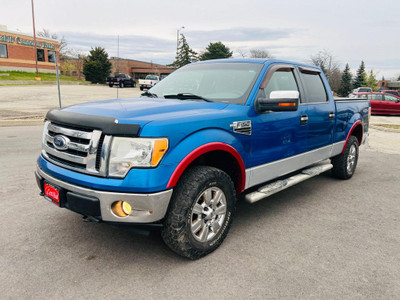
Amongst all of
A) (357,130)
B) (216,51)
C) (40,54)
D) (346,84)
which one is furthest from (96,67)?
(357,130)

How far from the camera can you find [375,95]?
20.8 m

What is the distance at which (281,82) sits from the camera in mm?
4086

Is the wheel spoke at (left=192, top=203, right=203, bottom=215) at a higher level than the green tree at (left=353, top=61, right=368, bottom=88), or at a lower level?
lower

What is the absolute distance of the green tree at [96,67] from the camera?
4841 cm

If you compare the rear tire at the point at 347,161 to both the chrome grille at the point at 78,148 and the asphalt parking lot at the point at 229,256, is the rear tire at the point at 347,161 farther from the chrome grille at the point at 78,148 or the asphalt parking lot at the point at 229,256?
the chrome grille at the point at 78,148

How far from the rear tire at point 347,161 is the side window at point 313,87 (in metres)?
1.22

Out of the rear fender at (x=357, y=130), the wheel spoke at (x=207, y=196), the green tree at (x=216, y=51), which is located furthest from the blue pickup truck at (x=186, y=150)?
the green tree at (x=216, y=51)

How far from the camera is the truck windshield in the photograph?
3.61 meters

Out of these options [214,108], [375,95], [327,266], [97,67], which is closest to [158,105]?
[214,108]

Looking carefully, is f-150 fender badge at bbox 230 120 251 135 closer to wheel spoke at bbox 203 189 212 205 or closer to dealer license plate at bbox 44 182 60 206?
wheel spoke at bbox 203 189 212 205

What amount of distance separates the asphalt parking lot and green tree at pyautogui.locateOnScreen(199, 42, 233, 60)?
59633mm

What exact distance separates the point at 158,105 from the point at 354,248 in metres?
2.40

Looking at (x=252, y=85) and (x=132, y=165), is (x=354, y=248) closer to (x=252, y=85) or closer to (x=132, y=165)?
(x=252, y=85)

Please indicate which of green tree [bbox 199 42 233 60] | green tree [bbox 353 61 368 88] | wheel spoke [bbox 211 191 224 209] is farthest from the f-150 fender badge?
green tree [bbox 353 61 368 88]
